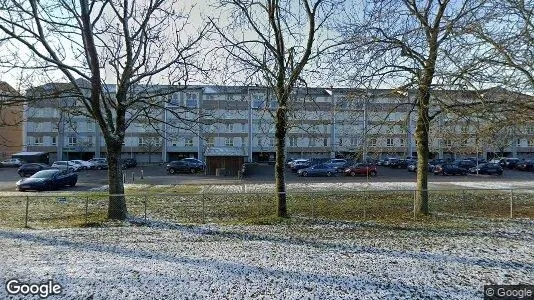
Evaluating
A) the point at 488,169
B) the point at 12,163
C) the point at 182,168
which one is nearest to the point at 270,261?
the point at 182,168

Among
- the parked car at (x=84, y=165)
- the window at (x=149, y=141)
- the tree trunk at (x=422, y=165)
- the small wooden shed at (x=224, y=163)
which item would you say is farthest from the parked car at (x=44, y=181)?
the window at (x=149, y=141)

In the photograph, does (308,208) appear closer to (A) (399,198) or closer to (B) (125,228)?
(A) (399,198)

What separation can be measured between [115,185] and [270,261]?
6714 millimetres

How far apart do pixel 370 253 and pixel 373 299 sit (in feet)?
7.38

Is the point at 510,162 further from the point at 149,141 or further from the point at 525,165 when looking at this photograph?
the point at 149,141

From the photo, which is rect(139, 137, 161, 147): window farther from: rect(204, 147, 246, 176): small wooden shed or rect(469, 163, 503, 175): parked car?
rect(469, 163, 503, 175): parked car

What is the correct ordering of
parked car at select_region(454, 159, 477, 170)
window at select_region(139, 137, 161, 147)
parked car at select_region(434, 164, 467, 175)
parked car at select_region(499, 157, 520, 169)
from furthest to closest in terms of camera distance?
window at select_region(139, 137, 161, 147) → parked car at select_region(499, 157, 520, 169) → parked car at select_region(454, 159, 477, 170) → parked car at select_region(434, 164, 467, 175)

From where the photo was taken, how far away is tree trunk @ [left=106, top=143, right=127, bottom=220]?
34.0ft

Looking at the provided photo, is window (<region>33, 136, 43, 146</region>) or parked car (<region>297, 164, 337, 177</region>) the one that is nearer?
parked car (<region>297, 164, 337, 177</region>)

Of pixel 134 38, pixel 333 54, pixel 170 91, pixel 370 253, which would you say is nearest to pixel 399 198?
pixel 333 54

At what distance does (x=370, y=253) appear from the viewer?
6641mm

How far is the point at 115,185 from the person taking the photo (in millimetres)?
10438

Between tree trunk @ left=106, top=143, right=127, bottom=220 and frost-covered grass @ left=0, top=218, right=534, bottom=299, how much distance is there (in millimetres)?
1422

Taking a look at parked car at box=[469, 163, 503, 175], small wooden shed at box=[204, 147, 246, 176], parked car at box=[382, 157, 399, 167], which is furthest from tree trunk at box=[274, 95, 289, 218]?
parked car at box=[382, 157, 399, 167]
